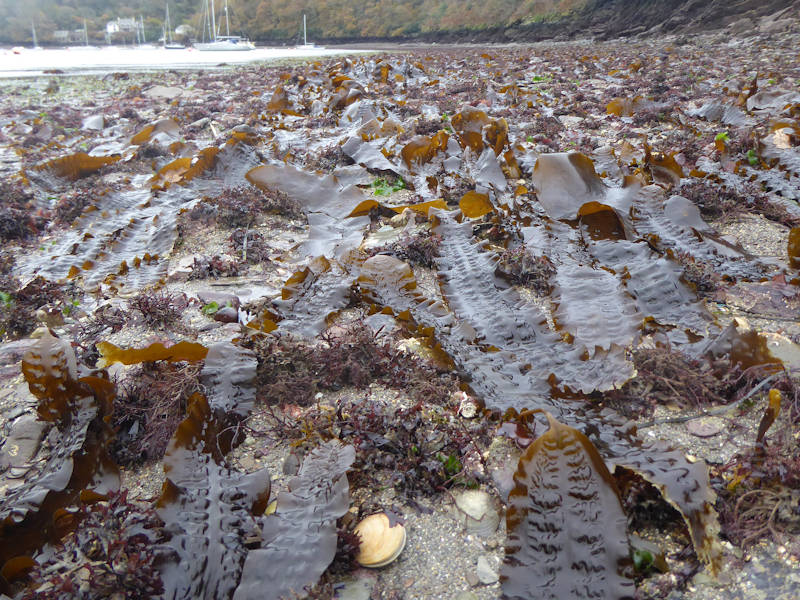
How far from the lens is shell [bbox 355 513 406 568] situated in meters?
1.16

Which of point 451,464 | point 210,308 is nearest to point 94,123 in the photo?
point 210,308

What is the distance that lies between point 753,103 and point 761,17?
14.0 meters

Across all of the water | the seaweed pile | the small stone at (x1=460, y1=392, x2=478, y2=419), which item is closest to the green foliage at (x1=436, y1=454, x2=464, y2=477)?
the seaweed pile

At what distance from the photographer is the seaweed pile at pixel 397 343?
1.11 m

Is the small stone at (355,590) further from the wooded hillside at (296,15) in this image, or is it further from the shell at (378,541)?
the wooded hillside at (296,15)

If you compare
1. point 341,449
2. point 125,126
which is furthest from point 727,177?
point 125,126

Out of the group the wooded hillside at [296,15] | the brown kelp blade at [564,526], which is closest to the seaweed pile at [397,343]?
the brown kelp blade at [564,526]

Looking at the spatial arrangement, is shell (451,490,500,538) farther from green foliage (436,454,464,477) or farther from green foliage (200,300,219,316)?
green foliage (200,300,219,316)

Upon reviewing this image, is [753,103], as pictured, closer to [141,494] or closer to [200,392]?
[200,392]

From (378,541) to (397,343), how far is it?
83 cm

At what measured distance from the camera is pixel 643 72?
7.85 metres

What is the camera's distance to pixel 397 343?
1.89 metres

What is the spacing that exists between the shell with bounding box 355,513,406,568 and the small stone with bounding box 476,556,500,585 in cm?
19

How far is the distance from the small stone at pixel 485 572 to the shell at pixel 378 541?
7.6 inches
